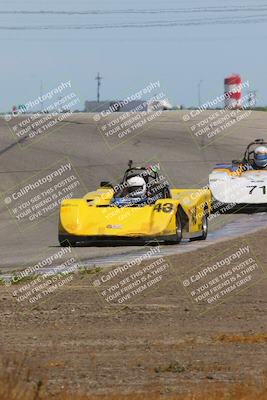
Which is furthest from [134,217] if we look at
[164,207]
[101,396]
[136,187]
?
[101,396]

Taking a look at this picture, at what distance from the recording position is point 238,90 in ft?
236

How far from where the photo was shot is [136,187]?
72.7ft

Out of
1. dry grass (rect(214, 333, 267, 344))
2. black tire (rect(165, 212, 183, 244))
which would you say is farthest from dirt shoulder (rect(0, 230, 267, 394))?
black tire (rect(165, 212, 183, 244))

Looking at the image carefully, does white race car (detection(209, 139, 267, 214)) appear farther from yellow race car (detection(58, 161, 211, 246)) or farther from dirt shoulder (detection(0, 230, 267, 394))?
dirt shoulder (detection(0, 230, 267, 394))

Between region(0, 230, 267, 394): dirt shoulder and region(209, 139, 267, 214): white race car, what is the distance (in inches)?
514

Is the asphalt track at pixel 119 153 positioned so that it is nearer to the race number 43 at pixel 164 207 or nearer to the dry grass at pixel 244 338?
the race number 43 at pixel 164 207

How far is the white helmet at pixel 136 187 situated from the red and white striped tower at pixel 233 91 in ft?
159

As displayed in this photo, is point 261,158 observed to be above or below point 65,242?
below

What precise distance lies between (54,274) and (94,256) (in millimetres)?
3379

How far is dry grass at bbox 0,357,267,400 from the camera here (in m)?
6.66

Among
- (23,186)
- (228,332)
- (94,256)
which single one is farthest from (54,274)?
(23,186)

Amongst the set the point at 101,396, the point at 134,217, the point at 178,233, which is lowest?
the point at 178,233

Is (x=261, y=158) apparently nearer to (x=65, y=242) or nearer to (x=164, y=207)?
(x=164, y=207)

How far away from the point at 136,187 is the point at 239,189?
6.77m
